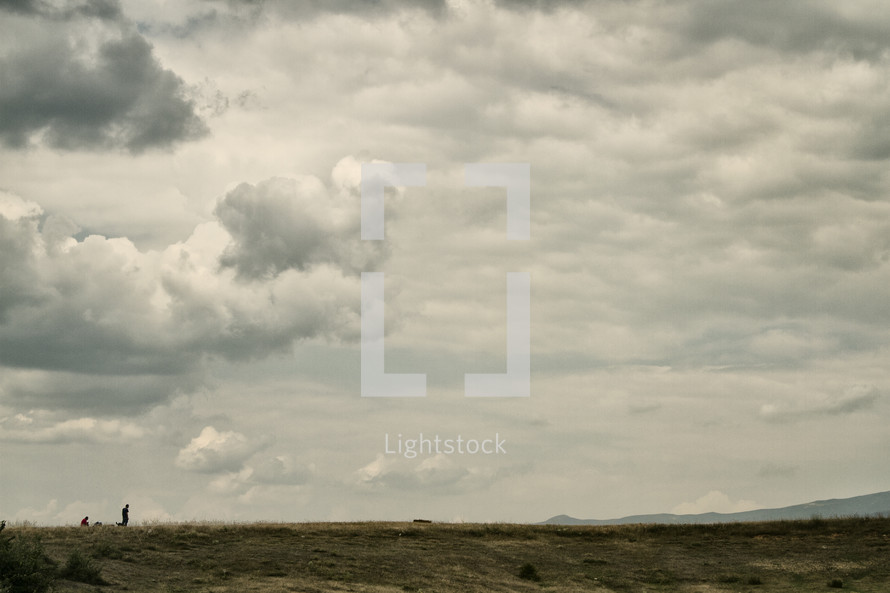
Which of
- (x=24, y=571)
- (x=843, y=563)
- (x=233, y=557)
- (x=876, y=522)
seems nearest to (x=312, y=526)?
(x=233, y=557)

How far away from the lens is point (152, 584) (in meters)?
35.0

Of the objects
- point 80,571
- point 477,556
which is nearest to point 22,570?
point 80,571

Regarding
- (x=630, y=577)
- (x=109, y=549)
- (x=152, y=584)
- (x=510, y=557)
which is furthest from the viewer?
(x=510, y=557)

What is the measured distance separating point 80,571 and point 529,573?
21917 millimetres

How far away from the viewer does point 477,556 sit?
46.6m

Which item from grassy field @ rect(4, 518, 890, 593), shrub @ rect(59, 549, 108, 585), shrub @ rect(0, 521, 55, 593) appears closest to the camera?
shrub @ rect(0, 521, 55, 593)

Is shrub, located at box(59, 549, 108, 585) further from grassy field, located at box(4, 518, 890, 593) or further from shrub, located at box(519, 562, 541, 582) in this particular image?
shrub, located at box(519, 562, 541, 582)

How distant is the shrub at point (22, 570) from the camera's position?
98.1ft

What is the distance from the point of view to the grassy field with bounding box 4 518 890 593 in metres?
38.2

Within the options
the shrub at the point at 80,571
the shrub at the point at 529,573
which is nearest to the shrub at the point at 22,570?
the shrub at the point at 80,571

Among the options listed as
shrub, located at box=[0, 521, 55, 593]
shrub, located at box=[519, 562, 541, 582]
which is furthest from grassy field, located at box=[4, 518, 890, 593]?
shrub, located at box=[0, 521, 55, 593]

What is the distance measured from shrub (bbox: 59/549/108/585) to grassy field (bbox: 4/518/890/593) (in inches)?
15.7

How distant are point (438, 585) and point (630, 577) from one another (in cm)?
1145

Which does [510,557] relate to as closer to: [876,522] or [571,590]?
[571,590]
